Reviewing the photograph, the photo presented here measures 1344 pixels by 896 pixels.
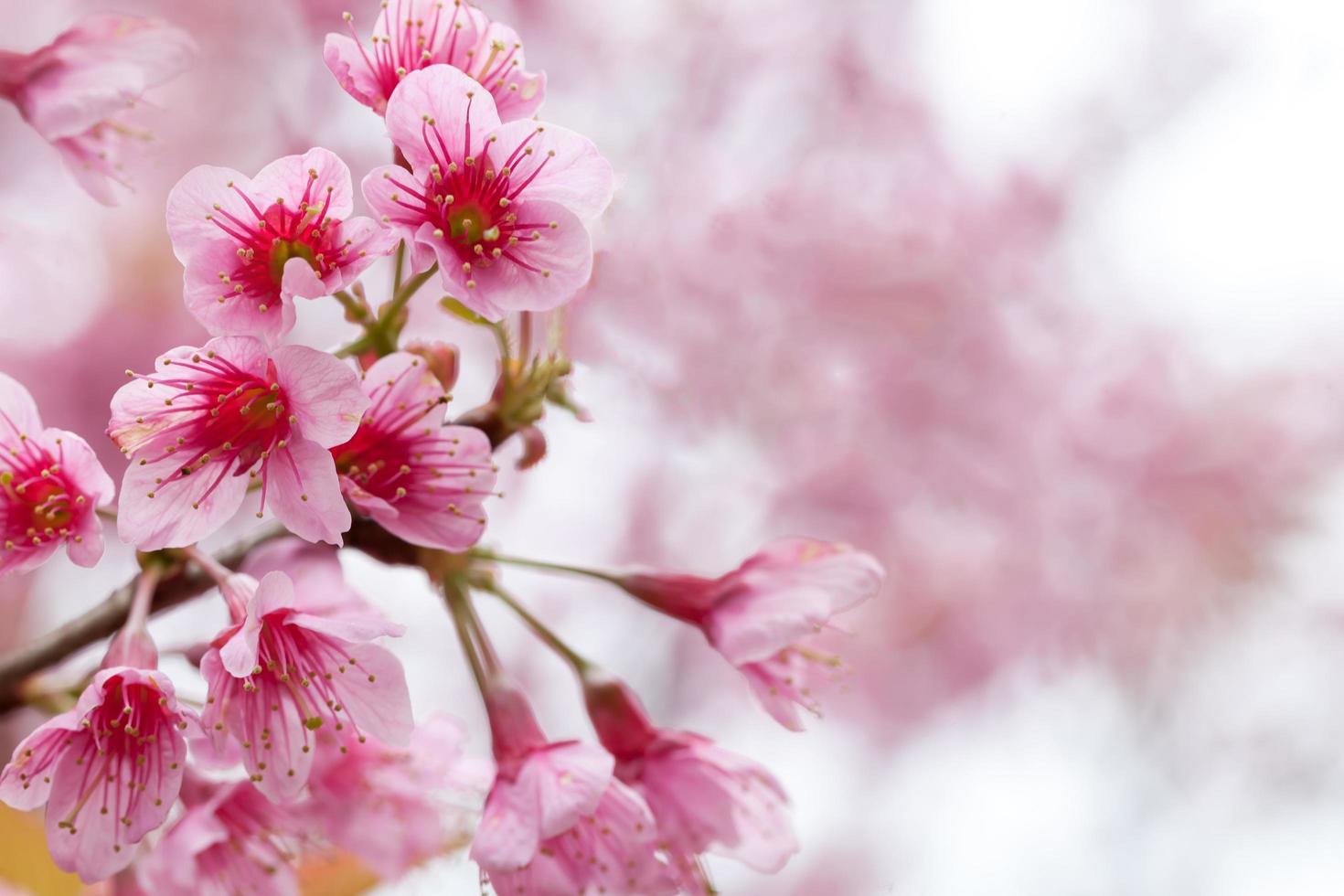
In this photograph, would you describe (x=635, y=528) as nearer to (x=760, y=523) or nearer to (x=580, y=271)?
(x=760, y=523)

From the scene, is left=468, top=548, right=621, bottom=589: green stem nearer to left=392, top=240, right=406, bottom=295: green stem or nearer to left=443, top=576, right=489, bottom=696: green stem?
left=443, top=576, right=489, bottom=696: green stem

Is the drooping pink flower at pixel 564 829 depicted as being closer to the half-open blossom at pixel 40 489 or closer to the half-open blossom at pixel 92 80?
the half-open blossom at pixel 40 489

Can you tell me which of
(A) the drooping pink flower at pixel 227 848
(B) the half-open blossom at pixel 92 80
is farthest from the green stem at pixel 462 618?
(B) the half-open blossom at pixel 92 80

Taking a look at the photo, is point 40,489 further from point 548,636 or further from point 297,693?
point 548,636

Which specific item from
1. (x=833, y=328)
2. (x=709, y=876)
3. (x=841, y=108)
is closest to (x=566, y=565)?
(x=709, y=876)

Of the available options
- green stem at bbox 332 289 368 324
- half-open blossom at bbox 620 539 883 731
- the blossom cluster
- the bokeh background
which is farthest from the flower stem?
the bokeh background

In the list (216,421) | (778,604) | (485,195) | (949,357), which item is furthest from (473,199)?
(949,357)
